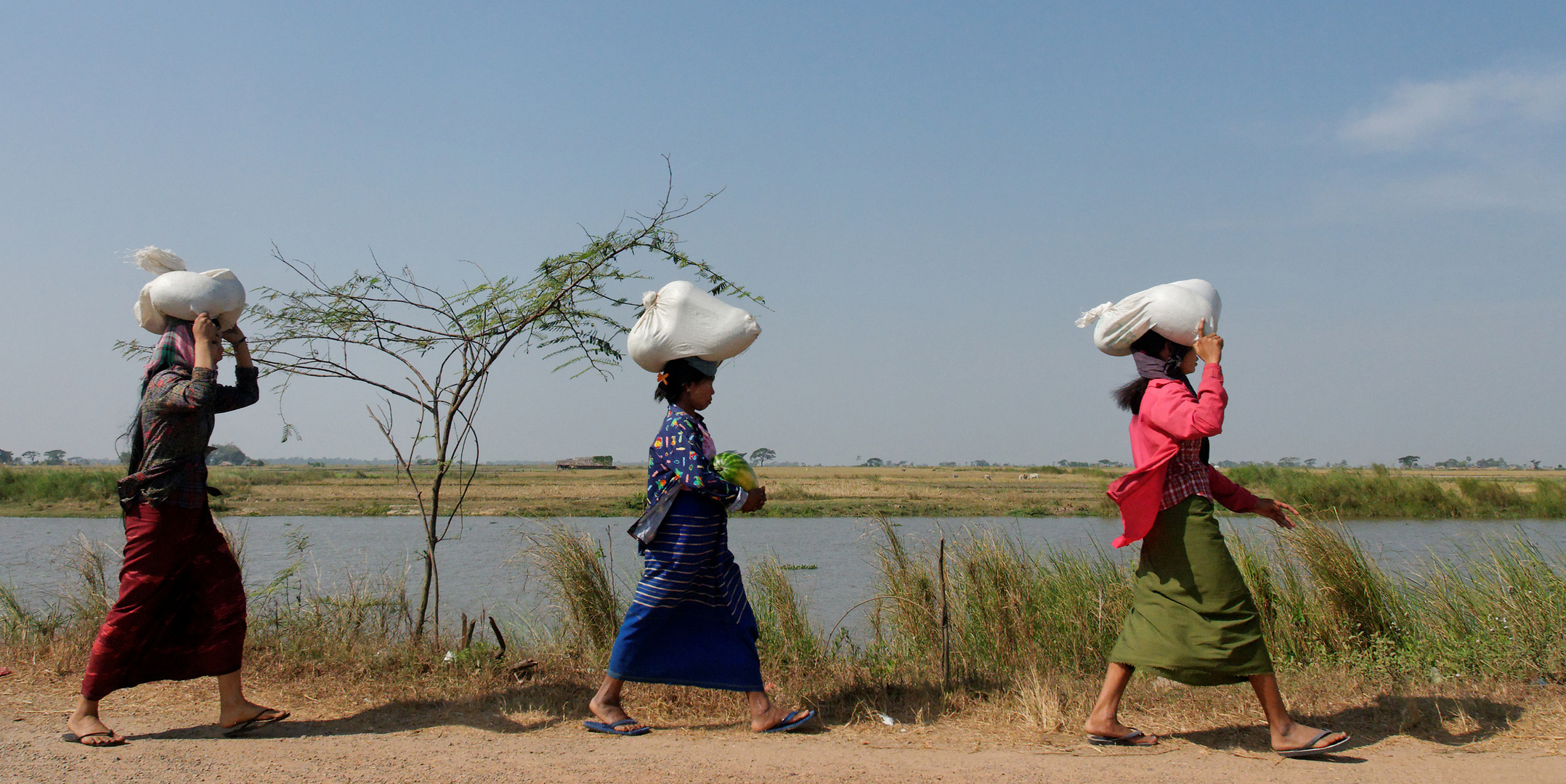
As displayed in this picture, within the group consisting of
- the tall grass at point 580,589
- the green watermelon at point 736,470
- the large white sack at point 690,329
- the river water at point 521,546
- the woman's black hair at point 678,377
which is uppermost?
the large white sack at point 690,329

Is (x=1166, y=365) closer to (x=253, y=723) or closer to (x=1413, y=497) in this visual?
(x=253, y=723)

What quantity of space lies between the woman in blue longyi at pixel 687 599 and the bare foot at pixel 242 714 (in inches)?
56.2

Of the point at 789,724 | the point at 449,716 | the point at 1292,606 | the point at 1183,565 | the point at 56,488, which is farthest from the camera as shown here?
the point at 56,488

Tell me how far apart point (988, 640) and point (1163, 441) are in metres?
2.27

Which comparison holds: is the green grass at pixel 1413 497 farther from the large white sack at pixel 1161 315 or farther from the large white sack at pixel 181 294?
the large white sack at pixel 181 294

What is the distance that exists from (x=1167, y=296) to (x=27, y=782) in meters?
4.61

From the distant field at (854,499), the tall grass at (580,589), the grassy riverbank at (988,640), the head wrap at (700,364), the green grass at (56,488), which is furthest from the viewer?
the green grass at (56,488)

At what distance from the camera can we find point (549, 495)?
3422cm

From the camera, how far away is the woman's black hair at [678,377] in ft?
13.0

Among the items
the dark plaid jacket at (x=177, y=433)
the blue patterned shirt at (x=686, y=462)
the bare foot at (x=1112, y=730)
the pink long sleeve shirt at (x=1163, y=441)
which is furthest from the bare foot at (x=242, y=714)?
the pink long sleeve shirt at (x=1163, y=441)

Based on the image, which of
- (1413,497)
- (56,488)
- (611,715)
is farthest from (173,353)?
(56,488)

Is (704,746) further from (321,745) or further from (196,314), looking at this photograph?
(196,314)

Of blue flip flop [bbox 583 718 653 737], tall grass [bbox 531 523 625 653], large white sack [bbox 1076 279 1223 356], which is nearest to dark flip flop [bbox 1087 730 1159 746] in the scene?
large white sack [bbox 1076 279 1223 356]

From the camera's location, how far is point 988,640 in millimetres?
5473
